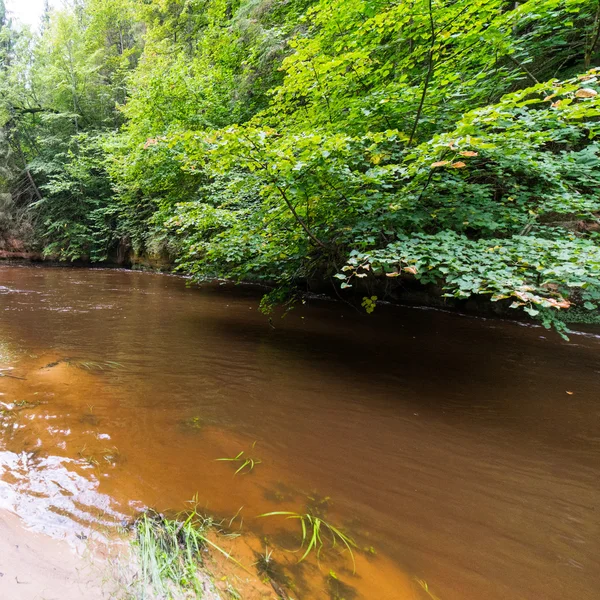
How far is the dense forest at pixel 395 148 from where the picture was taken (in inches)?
99.1

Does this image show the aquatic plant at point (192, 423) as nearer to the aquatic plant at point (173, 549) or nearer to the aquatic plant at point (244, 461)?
the aquatic plant at point (244, 461)

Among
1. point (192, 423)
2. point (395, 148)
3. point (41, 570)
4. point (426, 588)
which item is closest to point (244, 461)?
point (192, 423)

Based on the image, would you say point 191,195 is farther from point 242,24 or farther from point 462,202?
point 462,202

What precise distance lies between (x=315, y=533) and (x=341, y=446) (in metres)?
0.80

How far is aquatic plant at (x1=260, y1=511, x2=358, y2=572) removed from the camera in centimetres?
135

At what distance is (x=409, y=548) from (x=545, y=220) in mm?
5709

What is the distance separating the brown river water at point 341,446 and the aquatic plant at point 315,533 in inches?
1.7

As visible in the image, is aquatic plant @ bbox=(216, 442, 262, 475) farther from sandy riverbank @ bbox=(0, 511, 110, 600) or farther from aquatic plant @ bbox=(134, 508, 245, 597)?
sandy riverbank @ bbox=(0, 511, 110, 600)

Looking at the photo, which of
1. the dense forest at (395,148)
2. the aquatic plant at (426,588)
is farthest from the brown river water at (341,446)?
the dense forest at (395,148)

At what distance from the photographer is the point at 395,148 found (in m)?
3.62

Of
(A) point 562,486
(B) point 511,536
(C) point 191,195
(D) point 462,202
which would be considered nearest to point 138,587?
(B) point 511,536

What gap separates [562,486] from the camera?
1.91 meters

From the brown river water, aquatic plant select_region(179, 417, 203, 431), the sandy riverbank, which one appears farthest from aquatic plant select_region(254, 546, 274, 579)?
aquatic plant select_region(179, 417, 203, 431)

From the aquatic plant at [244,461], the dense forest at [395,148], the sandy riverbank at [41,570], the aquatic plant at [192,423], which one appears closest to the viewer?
the sandy riverbank at [41,570]
